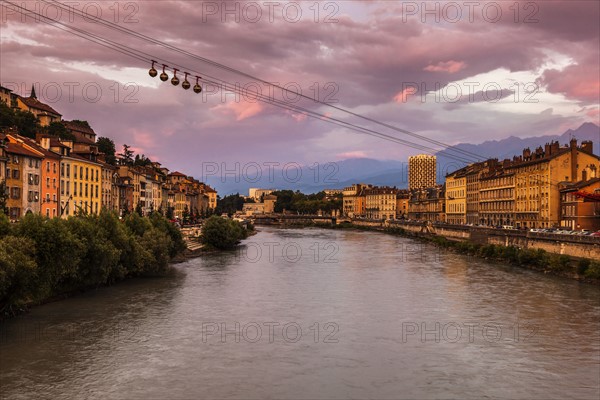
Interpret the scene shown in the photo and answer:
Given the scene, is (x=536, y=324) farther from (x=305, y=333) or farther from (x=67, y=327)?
(x=67, y=327)

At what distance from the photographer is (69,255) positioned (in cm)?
3300

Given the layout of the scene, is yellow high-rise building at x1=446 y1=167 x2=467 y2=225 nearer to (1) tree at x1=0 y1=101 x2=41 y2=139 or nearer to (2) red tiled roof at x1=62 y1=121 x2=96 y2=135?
(2) red tiled roof at x1=62 y1=121 x2=96 y2=135

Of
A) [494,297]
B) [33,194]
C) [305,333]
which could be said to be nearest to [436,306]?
[494,297]

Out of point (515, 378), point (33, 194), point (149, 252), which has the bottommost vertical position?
point (515, 378)

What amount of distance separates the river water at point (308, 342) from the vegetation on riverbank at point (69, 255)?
1283 mm

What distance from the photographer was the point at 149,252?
47.0 metres

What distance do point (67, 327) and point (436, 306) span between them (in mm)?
21528

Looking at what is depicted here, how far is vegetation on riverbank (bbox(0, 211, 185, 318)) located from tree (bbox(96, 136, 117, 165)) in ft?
179

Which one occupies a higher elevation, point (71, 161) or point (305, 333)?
point (71, 161)

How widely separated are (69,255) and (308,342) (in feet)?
47.9

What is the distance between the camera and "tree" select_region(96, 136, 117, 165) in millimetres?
102562

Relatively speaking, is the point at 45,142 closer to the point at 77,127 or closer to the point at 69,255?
the point at 69,255

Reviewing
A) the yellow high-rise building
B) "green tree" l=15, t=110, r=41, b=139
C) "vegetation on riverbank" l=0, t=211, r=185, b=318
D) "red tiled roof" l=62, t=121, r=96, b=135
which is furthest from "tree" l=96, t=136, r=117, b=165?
the yellow high-rise building

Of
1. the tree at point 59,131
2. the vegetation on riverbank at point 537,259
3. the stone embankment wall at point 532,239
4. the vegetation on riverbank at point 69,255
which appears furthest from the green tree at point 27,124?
the stone embankment wall at point 532,239
